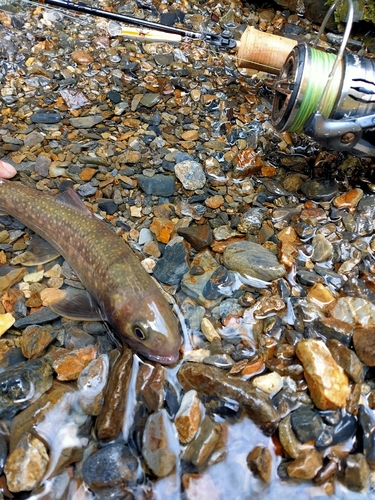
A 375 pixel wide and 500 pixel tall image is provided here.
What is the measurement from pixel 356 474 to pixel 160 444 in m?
1.12

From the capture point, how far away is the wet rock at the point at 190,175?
4.16 metres

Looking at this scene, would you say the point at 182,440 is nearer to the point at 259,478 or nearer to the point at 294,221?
the point at 259,478

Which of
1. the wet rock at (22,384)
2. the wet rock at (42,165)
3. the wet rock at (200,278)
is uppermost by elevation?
the wet rock at (42,165)

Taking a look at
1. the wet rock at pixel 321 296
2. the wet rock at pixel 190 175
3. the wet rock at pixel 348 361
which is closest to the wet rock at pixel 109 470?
the wet rock at pixel 348 361

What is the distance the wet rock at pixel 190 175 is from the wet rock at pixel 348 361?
1.91 meters

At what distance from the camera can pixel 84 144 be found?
14.7ft

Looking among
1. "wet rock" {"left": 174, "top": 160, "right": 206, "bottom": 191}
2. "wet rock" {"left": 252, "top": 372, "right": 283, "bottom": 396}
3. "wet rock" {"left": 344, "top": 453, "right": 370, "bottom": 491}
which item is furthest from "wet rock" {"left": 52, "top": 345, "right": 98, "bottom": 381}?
"wet rock" {"left": 174, "top": 160, "right": 206, "bottom": 191}

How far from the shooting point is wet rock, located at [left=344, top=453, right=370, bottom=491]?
254 cm

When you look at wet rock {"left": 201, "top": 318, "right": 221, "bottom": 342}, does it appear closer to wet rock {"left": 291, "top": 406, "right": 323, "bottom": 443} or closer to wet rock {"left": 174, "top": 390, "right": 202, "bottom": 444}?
wet rock {"left": 174, "top": 390, "right": 202, "bottom": 444}

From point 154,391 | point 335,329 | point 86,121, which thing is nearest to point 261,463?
point 154,391

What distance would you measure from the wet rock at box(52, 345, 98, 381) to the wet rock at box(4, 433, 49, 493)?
1.50 ft

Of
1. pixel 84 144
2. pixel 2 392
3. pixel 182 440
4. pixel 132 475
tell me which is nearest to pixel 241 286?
pixel 182 440

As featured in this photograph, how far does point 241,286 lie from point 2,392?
1.80 meters

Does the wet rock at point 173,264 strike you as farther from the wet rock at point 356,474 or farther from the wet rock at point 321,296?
the wet rock at point 356,474
